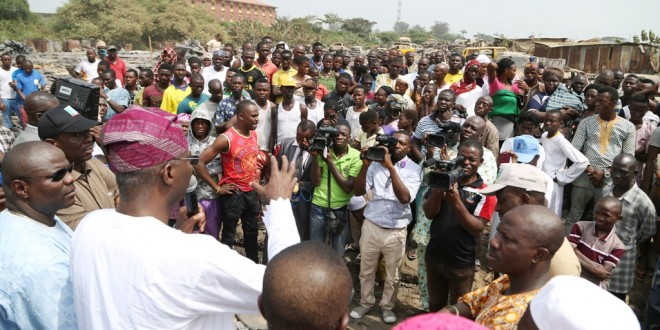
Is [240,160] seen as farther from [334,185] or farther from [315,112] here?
[315,112]

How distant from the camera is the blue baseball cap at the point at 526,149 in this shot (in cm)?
448

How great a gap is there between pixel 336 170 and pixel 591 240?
2.18 metres

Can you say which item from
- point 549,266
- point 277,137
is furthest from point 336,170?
point 549,266

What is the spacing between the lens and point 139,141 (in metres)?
1.62

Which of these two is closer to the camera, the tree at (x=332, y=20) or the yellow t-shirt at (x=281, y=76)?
the yellow t-shirt at (x=281, y=76)

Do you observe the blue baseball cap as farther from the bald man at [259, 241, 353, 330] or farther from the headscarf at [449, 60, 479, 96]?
the bald man at [259, 241, 353, 330]

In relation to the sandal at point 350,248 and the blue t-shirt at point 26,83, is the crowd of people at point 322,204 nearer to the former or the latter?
the sandal at point 350,248

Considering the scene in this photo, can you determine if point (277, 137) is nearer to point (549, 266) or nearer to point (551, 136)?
point (551, 136)

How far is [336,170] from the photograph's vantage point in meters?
4.38

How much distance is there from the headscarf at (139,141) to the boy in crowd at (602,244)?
316 centimetres

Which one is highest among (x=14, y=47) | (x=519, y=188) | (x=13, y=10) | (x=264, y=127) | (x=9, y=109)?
(x=13, y=10)

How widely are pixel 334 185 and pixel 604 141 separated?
304 cm

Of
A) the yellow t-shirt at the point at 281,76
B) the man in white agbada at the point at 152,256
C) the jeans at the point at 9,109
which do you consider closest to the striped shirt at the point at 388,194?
the man in white agbada at the point at 152,256

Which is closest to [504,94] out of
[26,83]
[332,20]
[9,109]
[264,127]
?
[264,127]
